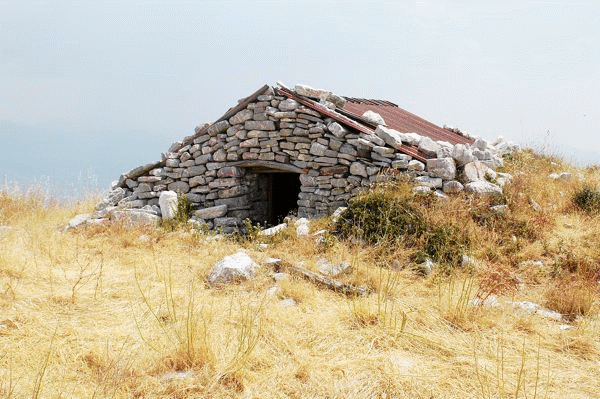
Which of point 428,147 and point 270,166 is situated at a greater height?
point 428,147

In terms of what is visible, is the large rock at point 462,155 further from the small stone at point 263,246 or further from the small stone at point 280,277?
the small stone at point 280,277

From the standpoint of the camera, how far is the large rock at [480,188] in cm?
827

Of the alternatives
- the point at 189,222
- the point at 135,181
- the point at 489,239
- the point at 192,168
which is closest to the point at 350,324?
the point at 489,239

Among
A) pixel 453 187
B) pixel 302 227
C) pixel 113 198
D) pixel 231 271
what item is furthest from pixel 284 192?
pixel 231 271

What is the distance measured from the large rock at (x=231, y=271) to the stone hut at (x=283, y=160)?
3.58m

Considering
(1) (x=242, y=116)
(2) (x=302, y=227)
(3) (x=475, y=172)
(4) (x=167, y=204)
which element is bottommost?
(4) (x=167, y=204)

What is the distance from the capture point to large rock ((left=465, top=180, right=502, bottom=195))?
8.27 metres

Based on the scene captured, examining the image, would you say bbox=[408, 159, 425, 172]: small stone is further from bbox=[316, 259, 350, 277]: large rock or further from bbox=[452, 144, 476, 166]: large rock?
bbox=[316, 259, 350, 277]: large rock

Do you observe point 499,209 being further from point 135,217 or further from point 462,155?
point 135,217

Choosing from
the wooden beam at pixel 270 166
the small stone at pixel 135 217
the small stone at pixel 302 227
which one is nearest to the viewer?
the small stone at pixel 302 227

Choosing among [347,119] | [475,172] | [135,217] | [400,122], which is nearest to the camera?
[475,172]

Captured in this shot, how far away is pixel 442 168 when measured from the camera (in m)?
8.39

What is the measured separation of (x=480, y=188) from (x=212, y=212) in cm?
531

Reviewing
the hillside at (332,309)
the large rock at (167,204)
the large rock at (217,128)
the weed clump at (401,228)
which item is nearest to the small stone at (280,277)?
the hillside at (332,309)
